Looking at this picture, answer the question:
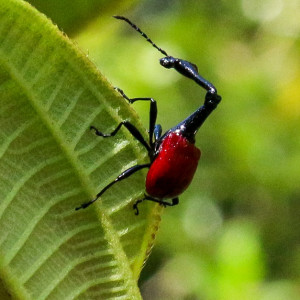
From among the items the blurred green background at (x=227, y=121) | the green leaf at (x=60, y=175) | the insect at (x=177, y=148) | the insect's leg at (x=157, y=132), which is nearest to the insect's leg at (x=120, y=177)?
the green leaf at (x=60, y=175)

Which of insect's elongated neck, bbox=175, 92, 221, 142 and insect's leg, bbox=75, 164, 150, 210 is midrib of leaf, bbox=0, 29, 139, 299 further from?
insect's elongated neck, bbox=175, 92, 221, 142

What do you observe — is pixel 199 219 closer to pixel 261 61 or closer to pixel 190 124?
pixel 261 61

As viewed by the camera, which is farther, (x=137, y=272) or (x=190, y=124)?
(x=190, y=124)

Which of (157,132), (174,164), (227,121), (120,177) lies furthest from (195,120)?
(227,121)

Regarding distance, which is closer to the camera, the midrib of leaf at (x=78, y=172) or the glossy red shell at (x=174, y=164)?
the midrib of leaf at (x=78, y=172)

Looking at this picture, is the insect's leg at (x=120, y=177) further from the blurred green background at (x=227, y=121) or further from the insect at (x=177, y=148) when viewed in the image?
the blurred green background at (x=227, y=121)

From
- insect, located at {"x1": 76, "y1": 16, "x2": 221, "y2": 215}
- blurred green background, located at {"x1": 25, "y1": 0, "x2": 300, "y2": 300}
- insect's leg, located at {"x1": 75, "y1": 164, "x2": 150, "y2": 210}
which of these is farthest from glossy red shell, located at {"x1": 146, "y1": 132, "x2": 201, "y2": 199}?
blurred green background, located at {"x1": 25, "y1": 0, "x2": 300, "y2": 300}

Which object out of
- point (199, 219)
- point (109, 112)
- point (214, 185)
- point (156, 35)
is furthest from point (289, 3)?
point (109, 112)
